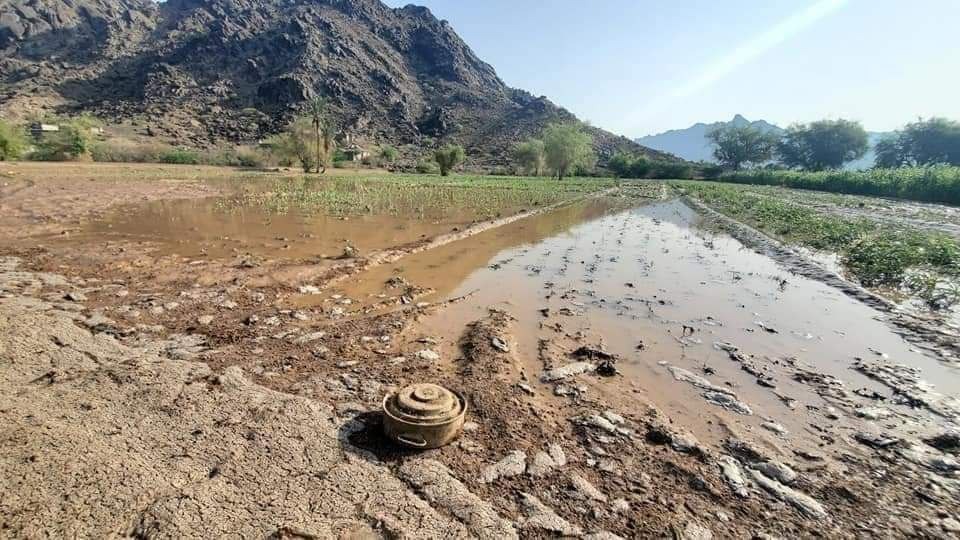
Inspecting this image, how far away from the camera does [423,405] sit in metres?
3.64

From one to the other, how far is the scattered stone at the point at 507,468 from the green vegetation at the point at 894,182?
47.9 m

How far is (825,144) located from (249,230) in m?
108

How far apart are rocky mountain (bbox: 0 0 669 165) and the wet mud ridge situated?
72.4 m

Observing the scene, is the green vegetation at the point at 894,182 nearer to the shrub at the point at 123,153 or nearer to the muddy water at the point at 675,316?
the muddy water at the point at 675,316

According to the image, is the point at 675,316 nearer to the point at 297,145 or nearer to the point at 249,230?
→ the point at 249,230

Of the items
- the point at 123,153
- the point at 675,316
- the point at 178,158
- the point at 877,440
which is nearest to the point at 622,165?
the point at 178,158

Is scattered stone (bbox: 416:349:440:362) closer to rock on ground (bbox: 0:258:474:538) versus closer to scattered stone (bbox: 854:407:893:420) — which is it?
rock on ground (bbox: 0:258:474:538)

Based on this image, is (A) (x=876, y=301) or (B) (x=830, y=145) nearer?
(A) (x=876, y=301)

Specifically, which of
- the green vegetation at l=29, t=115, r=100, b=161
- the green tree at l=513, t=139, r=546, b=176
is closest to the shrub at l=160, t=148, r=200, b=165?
the green vegetation at l=29, t=115, r=100, b=161

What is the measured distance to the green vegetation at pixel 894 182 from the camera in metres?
34.4

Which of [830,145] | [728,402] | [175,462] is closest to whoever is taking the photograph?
[175,462]

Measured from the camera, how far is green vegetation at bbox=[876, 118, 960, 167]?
6881 centimetres

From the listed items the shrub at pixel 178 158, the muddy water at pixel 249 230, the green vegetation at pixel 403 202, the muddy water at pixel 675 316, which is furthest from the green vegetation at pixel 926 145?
the shrub at pixel 178 158

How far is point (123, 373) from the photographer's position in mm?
4523
